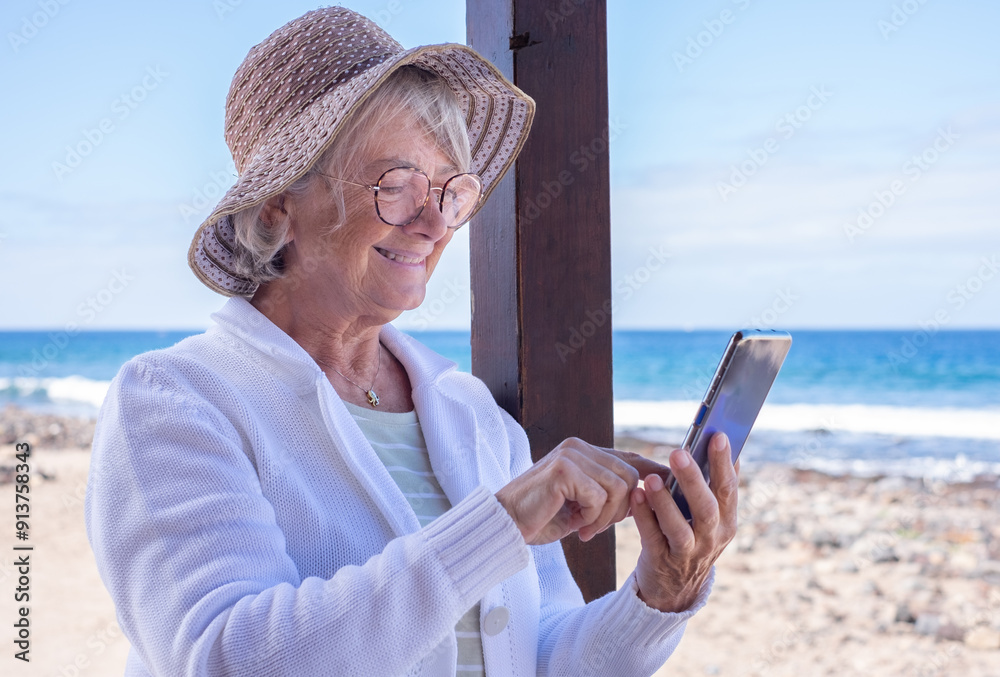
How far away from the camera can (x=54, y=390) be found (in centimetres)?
1966

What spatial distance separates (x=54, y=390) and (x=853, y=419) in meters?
18.3

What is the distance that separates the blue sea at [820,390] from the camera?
13.2 metres

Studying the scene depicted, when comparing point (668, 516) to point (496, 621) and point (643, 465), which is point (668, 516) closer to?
point (643, 465)

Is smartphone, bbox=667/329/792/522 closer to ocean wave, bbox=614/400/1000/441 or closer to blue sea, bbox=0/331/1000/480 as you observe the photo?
blue sea, bbox=0/331/1000/480

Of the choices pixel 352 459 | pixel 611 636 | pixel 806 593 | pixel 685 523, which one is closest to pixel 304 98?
pixel 352 459

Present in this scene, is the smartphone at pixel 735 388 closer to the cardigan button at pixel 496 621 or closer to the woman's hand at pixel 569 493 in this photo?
the woman's hand at pixel 569 493

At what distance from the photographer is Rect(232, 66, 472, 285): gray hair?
4.78 ft

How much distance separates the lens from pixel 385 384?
169cm

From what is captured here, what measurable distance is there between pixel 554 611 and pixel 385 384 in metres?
0.57

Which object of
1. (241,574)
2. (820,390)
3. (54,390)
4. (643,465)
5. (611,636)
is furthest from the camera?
(54,390)

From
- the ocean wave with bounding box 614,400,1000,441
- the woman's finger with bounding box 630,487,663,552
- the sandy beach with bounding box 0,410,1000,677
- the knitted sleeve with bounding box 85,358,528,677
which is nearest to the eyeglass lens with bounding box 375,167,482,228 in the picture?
the knitted sleeve with bounding box 85,358,528,677

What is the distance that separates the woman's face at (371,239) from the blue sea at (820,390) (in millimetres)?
9148

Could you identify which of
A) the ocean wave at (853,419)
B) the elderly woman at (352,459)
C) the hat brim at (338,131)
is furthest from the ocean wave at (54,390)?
the elderly woman at (352,459)

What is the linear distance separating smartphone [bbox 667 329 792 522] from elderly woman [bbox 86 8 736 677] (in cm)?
4
